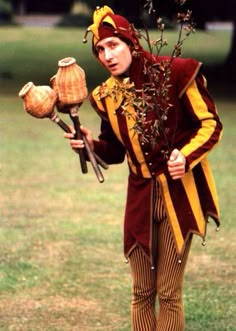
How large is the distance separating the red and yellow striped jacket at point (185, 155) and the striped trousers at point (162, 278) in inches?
1.8

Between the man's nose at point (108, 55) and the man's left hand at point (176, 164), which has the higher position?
the man's nose at point (108, 55)

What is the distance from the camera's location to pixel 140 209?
4535 millimetres

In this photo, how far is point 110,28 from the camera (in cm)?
436

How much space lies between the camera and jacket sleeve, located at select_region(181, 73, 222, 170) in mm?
4375

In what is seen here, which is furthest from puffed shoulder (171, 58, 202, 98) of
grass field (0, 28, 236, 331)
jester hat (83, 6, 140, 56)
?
grass field (0, 28, 236, 331)

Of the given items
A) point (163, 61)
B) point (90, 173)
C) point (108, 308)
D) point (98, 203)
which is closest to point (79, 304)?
point (108, 308)

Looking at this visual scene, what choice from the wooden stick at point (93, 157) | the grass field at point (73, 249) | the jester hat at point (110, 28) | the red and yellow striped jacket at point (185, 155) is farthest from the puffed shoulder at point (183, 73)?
the grass field at point (73, 249)

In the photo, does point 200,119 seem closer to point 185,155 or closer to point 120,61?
point 185,155

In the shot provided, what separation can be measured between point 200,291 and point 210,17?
19.2 meters

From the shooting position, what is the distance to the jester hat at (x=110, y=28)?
4344mm

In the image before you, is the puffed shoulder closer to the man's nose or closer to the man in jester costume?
the man in jester costume

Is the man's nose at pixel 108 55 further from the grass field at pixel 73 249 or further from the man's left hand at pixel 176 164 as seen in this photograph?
the grass field at pixel 73 249

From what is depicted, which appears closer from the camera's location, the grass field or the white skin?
the white skin

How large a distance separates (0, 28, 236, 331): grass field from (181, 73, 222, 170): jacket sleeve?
181 cm
